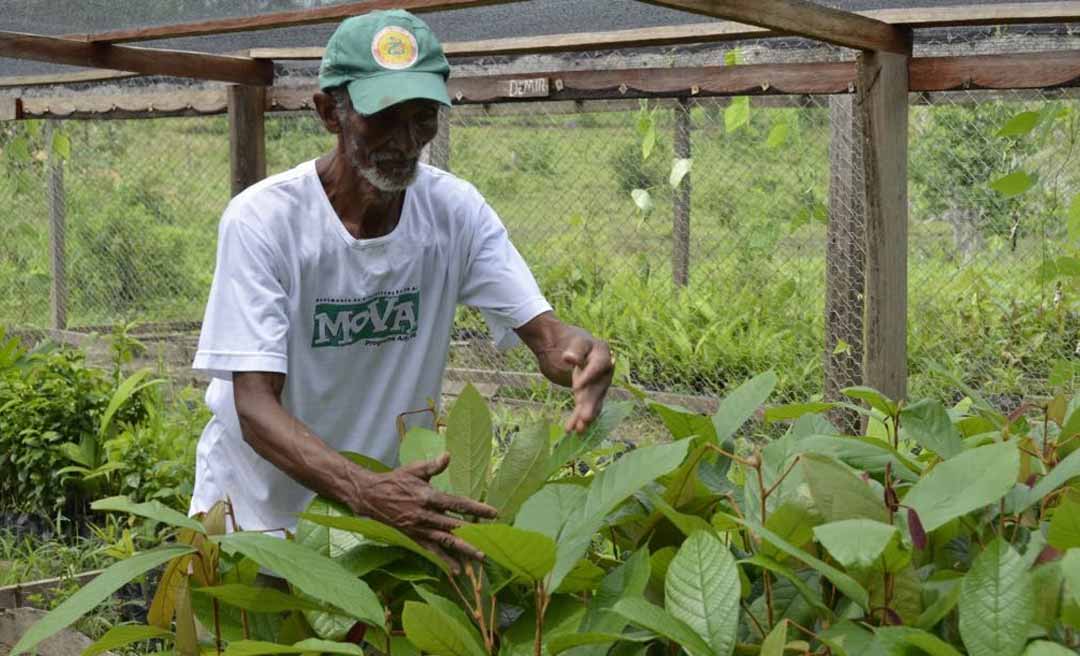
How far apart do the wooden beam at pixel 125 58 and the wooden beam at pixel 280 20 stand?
9 centimetres

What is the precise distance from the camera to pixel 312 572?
1.41 meters

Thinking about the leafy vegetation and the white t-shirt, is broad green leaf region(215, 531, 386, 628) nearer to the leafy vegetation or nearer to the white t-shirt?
the leafy vegetation

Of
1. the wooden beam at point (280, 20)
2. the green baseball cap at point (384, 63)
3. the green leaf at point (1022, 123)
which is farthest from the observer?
the green leaf at point (1022, 123)

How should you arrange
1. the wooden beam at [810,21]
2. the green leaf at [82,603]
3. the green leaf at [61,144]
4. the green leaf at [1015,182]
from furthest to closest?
the green leaf at [61,144]
the green leaf at [1015,182]
the wooden beam at [810,21]
the green leaf at [82,603]

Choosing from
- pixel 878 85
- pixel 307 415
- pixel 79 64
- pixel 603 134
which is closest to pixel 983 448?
pixel 307 415

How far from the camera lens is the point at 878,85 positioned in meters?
3.97

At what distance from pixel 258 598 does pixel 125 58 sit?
438cm

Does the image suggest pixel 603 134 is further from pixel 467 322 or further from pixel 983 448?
pixel 983 448

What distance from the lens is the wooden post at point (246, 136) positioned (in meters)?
5.89

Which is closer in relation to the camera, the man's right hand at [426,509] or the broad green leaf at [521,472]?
the man's right hand at [426,509]

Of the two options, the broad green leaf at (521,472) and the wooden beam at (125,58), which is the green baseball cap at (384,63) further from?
the wooden beam at (125,58)

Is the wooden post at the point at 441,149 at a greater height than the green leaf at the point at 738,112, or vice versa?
the green leaf at the point at 738,112

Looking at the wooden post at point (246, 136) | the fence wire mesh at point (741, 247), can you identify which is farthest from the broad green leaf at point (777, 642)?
the wooden post at point (246, 136)

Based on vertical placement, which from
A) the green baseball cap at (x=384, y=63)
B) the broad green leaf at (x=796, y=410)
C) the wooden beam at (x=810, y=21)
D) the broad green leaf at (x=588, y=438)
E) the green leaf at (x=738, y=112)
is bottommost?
the broad green leaf at (x=588, y=438)
